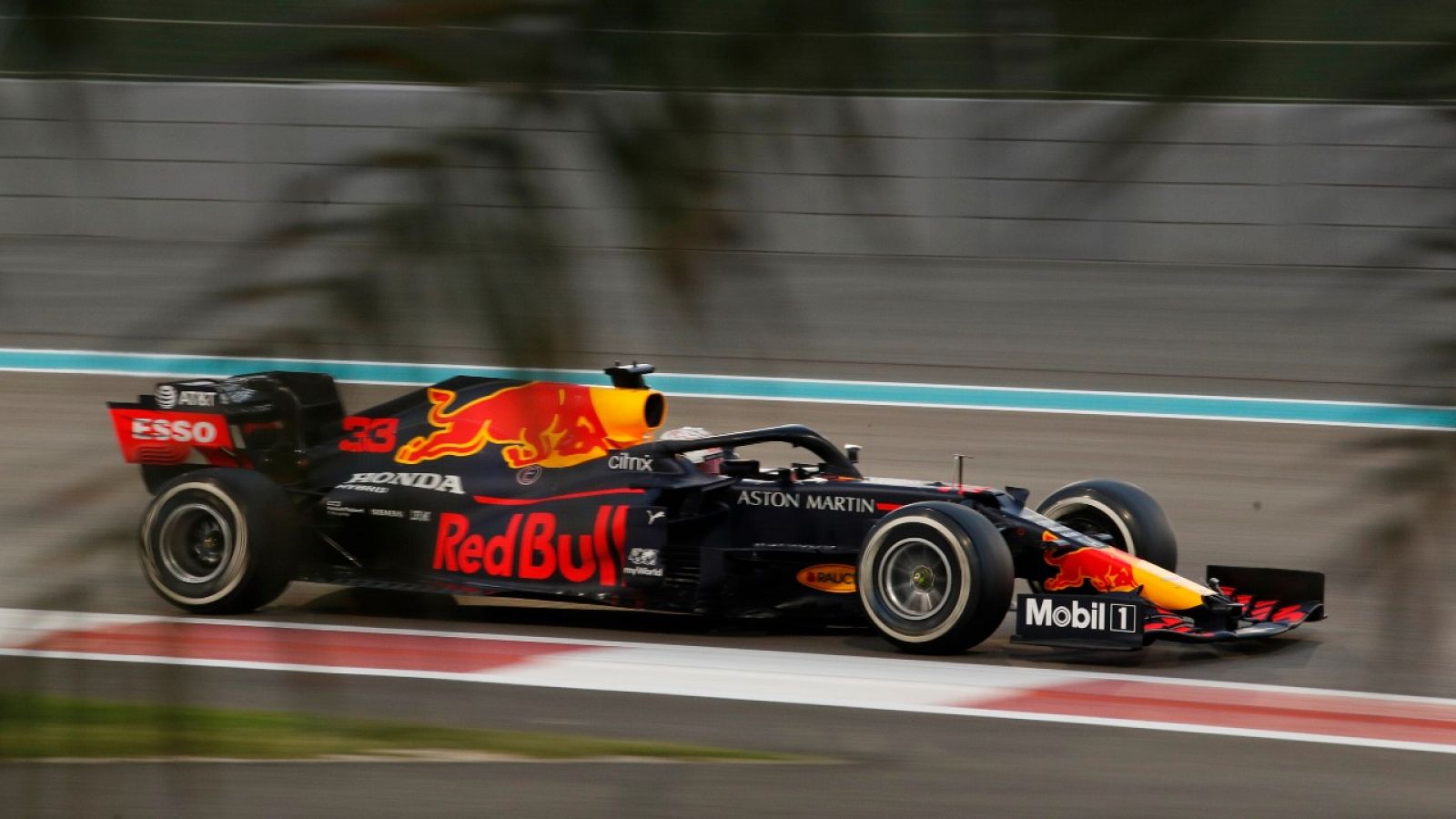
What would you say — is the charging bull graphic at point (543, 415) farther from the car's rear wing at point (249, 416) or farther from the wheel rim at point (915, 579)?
the wheel rim at point (915, 579)

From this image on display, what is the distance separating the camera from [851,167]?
1.92 m

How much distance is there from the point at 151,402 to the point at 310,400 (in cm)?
18

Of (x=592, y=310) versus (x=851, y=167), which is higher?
(x=851, y=167)

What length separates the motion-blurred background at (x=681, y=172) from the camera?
6.14 ft

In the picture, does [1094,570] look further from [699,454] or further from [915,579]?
[699,454]

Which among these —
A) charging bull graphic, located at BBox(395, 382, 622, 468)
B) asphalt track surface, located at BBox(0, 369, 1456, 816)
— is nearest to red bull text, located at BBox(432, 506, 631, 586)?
asphalt track surface, located at BBox(0, 369, 1456, 816)

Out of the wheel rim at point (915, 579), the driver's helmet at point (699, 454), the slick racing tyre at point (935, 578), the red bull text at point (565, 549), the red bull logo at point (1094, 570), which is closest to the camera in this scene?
the slick racing tyre at point (935, 578)

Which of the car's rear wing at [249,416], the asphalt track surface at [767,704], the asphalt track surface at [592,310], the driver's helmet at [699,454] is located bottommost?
the asphalt track surface at [767,704]

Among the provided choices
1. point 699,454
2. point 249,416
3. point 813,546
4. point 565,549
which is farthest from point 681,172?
point 699,454

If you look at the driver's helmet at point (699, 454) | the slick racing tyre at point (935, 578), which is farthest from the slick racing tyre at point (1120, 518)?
the driver's helmet at point (699, 454)

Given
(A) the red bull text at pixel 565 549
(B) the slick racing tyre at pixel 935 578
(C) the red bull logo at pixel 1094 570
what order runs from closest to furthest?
(B) the slick racing tyre at pixel 935 578 → (C) the red bull logo at pixel 1094 570 → (A) the red bull text at pixel 565 549

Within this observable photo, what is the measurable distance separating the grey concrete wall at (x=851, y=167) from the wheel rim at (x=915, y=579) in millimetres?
4955

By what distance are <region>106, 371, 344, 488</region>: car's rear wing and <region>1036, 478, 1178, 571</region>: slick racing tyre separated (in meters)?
6.00

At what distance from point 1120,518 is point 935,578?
1147 millimetres
